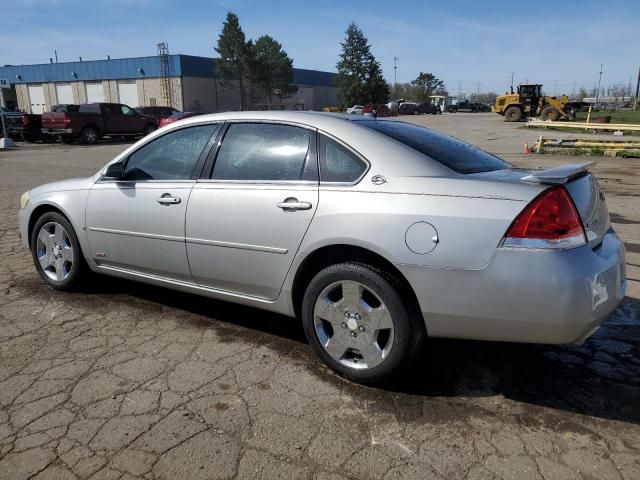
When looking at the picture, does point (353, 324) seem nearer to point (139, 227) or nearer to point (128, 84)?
point (139, 227)

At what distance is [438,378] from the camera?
123 inches

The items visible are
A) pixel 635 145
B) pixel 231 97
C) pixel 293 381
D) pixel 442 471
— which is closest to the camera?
pixel 442 471

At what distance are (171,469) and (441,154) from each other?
2227 millimetres

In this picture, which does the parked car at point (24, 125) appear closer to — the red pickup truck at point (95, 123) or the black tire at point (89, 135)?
the red pickup truck at point (95, 123)

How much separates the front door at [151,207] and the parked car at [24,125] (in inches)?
981

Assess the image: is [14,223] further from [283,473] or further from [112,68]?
[112,68]

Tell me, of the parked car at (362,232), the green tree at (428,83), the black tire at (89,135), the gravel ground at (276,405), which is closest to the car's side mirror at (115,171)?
the parked car at (362,232)

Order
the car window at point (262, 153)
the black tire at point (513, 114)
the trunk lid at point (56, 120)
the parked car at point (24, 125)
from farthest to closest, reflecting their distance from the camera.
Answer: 1. the black tire at point (513, 114)
2. the parked car at point (24, 125)
3. the trunk lid at point (56, 120)
4. the car window at point (262, 153)

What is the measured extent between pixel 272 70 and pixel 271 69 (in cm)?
17

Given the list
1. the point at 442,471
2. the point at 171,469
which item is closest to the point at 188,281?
the point at 171,469

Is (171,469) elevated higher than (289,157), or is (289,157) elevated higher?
(289,157)

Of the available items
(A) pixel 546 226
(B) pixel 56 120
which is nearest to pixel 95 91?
(B) pixel 56 120

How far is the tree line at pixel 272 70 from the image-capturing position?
63.9m

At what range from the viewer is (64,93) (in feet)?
204
